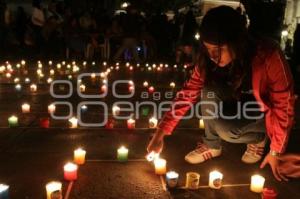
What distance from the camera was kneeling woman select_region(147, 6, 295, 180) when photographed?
333cm

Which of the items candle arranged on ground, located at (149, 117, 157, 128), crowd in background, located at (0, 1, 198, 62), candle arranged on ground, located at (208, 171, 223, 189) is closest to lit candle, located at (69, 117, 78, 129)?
candle arranged on ground, located at (149, 117, 157, 128)

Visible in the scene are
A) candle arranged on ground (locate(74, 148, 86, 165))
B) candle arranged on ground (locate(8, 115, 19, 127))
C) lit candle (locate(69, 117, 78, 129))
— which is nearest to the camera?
candle arranged on ground (locate(74, 148, 86, 165))

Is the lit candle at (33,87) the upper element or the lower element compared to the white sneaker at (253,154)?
upper

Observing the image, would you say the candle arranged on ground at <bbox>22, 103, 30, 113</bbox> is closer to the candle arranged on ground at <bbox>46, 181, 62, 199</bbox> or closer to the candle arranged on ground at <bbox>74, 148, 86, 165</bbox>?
the candle arranged on ground at <bbox>74, 148, 86, 165</bbox>

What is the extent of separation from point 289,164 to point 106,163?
1880mm

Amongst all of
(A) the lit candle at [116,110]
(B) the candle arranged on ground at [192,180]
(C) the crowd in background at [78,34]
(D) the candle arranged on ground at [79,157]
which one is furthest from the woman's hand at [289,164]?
(C) the crowd in background at [78,34]

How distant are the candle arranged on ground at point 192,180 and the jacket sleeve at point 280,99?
72cm

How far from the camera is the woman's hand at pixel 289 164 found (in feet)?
11.3

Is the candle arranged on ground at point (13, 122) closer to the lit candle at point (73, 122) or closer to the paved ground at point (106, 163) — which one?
the paved ground at point (106, 163)

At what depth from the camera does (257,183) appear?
3801mm

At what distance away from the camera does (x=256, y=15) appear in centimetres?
1388

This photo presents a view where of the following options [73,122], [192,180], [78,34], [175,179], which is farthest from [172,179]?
[78,34]

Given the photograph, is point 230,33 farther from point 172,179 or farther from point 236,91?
point 172,179

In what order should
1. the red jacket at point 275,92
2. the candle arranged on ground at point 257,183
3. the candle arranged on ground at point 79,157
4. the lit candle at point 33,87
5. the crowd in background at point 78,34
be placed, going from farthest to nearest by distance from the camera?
the crowd in background at point 78,34
the lit candle at point 33,87
the candle arranged on ground at point 79,157
the candle arranged on ground at point 257,183
the red jacket at point 275,92
